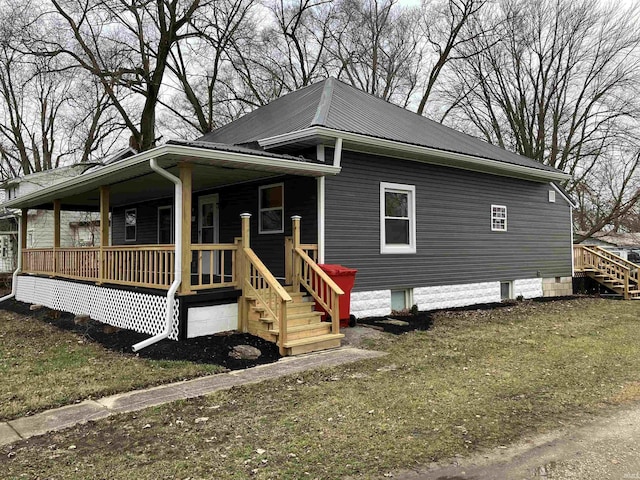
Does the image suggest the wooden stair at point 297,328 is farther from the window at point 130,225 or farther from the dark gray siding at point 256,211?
the window at point 130,225

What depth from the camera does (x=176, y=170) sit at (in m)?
8.38

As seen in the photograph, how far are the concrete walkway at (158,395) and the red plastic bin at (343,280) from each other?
1533mm

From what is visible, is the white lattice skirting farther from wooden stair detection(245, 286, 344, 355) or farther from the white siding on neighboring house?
the white siding on neighboring house

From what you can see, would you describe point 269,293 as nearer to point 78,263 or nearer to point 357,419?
point 357,419

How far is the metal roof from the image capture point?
9.32 meters

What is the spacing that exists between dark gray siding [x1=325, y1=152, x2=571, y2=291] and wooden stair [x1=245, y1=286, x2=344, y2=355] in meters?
1.55

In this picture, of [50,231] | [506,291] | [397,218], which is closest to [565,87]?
[506,291]

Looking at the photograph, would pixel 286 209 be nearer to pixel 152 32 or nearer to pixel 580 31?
pixel 152 32

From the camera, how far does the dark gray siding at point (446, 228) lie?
9.17 meters

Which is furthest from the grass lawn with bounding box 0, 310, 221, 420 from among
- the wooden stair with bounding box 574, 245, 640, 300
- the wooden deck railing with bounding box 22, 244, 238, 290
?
the wooden stair with bounding box 574, 245, 640, 300

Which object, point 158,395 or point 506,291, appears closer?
point 158,395

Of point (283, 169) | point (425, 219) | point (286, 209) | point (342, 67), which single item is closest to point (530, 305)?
point (425, 219)

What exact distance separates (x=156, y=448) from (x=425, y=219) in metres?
8.08

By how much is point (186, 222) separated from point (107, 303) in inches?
119
